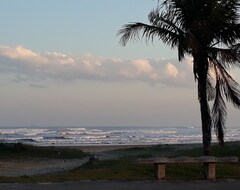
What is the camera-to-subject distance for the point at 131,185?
12.5m

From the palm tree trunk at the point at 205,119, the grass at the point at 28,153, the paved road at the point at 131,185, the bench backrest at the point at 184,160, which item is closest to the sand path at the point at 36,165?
the grass at the point at 28,153

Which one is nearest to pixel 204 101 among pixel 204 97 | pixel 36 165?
pixel 204 97

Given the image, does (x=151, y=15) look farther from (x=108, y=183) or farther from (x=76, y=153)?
(x=76, y=153)

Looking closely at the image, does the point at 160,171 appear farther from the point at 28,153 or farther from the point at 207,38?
the point at 28,153

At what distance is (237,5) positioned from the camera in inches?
653

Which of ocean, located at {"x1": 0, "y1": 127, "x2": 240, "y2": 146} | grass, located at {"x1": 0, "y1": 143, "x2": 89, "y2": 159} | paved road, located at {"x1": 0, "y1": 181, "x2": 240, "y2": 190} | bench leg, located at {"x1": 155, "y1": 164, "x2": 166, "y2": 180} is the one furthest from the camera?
ocean, located at {"x1": 0, "y1": 127, "x2": 240, "y2": 146}

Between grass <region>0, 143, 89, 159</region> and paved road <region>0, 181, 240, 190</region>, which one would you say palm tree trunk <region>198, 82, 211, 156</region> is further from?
grass <region>0, 143, 89, 159</region>

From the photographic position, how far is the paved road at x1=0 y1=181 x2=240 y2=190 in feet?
39.7

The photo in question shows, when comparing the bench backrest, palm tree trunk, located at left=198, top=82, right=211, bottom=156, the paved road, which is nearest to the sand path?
palm tree trunk, located at left=198, top=82, right=211, bottom=156

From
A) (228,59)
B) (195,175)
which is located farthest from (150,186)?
(228,59)

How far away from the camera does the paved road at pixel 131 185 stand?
12.1 metres

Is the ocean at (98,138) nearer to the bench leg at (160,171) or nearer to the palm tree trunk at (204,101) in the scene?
the palm tree trunk at (204,101)

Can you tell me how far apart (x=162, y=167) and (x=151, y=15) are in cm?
566

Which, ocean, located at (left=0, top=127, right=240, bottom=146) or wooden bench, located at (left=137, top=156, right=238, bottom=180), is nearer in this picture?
wooden bench, located at (left=137, top=156, right=238, bottom=180)
